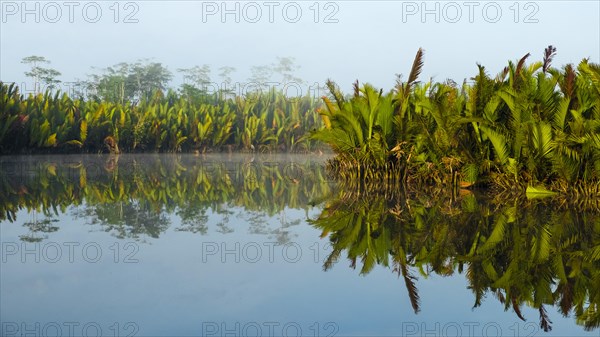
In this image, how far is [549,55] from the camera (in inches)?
433

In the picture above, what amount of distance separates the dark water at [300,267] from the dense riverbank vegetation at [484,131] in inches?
40.7

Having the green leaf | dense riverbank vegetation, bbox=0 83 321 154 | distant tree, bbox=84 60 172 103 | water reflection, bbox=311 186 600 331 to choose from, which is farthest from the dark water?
distant tree, bbox=84 60 172 103

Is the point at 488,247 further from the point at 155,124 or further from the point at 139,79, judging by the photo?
the point at 139,79

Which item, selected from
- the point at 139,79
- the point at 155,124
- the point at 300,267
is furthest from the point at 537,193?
the point at 139,79

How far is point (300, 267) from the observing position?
17.6ft

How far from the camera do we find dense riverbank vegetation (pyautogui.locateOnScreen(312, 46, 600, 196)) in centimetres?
973

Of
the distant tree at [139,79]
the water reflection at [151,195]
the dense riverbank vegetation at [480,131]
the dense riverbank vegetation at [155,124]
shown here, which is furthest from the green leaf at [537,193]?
the distant tree at [139,79]

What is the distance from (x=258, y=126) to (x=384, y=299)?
26.0 meters

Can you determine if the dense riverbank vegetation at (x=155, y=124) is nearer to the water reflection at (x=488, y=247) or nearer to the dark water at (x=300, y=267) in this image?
the dark water at (x=300, y=267)

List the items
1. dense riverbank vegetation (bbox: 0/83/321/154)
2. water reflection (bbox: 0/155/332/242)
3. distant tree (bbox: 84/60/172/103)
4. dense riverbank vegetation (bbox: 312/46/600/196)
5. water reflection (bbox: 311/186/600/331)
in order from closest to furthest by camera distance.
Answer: water reflection (bbox: 311/186/600/331) < water reflection (bbox: 0/155/332/242) < dense riverbank vegetation (bbox: 312/46/600/196) < dense riverbank vegetation (bbox: 0/83/321/154) < distant tree (bbox: 84/60/172/103)

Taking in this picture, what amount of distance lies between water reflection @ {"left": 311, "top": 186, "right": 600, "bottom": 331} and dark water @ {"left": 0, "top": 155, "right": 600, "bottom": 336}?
0.06 feet

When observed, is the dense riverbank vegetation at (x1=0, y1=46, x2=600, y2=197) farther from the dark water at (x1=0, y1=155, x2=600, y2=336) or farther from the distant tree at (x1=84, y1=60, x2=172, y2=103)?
the distant tree at (x1=84, y1=60, x2=172, y2=103)

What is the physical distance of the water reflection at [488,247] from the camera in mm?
4449

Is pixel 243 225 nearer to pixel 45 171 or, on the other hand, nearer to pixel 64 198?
pixel 64 198
